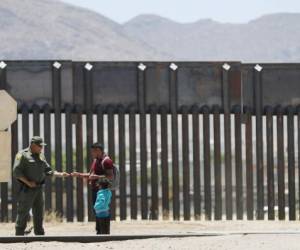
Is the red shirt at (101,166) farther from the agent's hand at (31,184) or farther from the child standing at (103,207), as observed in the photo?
the agent's hand at (31,184)

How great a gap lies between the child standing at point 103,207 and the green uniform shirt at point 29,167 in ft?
2.67

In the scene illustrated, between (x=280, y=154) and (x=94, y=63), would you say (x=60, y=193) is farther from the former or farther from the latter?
(x=280, y=154)

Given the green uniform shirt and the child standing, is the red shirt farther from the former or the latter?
the green uniform shirt

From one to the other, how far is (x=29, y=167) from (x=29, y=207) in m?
0.56

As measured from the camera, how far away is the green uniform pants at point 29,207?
14.9 m

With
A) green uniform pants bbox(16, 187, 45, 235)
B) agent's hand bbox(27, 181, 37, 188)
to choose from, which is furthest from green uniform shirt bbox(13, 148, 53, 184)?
green uniform pants bbox(16, 187, 45, 235)

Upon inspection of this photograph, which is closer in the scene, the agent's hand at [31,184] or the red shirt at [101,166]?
the agent's hand at [31,184]

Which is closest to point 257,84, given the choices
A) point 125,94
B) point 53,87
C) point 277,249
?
point 125,94

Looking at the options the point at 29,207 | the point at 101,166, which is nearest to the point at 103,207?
the point at 101,166

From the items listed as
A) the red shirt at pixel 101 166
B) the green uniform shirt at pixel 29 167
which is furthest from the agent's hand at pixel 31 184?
the red shirt at pixel 101 166

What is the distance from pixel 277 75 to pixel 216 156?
177cm

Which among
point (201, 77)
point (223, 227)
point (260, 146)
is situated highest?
point (201, 77)

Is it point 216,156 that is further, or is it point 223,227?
point 216,156

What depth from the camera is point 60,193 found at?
19.0 m
